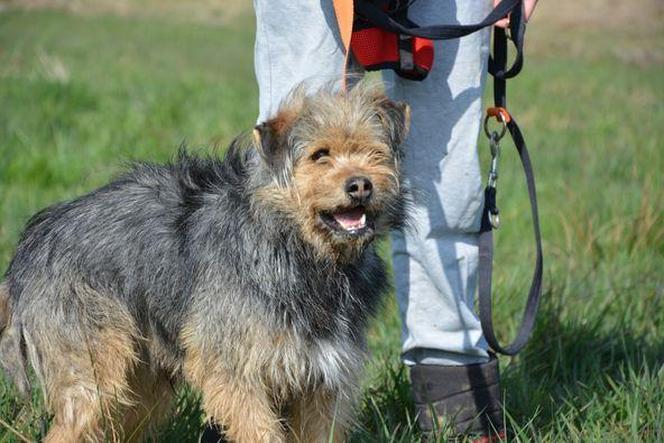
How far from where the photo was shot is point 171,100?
1087cm

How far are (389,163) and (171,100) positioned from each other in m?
7.64

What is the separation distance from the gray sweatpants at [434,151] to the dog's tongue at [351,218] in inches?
16.8

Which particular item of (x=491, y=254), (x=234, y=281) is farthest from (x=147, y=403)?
(x=491, y=254)

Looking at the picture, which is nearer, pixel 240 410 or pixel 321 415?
pixel 240 410

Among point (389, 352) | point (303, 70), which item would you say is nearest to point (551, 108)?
point (389, 352)

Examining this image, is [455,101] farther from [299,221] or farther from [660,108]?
[660,108]

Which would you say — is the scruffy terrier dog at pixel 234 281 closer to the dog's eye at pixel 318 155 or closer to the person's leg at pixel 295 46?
the dog's eye at pixel 318 155

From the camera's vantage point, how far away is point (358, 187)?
130 inches

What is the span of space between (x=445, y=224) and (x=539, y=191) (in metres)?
4.40

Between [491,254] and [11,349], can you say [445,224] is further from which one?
[11,349]

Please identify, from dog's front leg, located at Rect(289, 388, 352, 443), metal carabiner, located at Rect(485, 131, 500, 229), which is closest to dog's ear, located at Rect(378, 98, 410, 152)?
metal carabiner, located at Rect(485, 131, 500, 229)

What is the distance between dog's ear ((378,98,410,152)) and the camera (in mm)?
3615

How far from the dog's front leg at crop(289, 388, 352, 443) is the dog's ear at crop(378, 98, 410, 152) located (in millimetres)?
983

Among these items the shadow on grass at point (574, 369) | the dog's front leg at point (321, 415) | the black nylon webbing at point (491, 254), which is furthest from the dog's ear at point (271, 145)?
the shadow on grass at point (574, 369)
